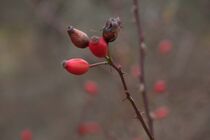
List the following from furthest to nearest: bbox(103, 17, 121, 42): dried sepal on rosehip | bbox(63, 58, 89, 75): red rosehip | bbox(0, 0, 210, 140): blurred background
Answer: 1. bbox(0, 0, 210, 140): blurred background
2. bbox(63, 58, 89, 75): red rosehip
3. bbox(103, 17, 121, 42): dried sepal on rosehip

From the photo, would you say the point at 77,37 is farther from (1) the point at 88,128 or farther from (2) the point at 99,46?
(1) the point at 88,128

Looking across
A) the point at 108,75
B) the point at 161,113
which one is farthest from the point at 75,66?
the point at 108,75

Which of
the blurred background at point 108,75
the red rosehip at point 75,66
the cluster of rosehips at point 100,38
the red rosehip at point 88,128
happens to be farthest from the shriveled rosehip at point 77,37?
the red rosehip at point 88,128

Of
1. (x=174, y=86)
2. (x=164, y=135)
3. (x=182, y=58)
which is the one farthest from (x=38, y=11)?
(x=164, y=135)

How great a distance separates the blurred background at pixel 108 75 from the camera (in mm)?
3715

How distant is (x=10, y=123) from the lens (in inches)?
291

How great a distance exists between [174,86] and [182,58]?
3.01 ft

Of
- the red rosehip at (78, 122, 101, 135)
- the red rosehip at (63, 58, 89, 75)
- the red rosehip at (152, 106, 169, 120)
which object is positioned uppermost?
the red rosehip at (63, 58, 89, 75)

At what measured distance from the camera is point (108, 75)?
5.70 m

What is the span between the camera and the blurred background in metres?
3.71

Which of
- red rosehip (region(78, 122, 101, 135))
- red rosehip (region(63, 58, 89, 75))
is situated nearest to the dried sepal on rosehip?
red rosehip (region(63, 58, 89, 75))

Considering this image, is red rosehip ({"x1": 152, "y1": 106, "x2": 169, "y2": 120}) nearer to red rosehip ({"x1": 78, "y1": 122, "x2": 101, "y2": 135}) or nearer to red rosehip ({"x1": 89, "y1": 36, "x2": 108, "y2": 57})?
red rosehip ({"x1": 78, "y1": 122, "x2": 101, "y2": 135})

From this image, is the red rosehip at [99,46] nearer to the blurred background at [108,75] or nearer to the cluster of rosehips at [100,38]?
the cluster of rosehips at [100,38]

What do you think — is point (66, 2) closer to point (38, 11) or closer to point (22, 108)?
point (38, 11)
